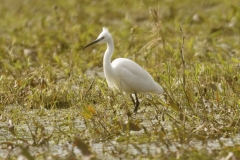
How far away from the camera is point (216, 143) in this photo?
174 inches

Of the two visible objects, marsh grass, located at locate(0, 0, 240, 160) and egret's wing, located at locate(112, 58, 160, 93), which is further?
egret's wing, located at locate(112, 58, 160, 93)

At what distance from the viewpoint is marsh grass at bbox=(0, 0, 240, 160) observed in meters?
4.36

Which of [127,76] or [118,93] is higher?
[127,76]

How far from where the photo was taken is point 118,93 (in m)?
5.84

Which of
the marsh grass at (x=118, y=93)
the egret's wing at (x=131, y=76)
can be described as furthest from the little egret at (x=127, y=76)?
the marsh grass at (x=118, y=93)

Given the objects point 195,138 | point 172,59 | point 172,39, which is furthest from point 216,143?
point 172,39

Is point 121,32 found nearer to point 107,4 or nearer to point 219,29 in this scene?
point 219,29

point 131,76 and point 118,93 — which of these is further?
point 131,76

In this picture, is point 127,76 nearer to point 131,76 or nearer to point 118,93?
point 131,76

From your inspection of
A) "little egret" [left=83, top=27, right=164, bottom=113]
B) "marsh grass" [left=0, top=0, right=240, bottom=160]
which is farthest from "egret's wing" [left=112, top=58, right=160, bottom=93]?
"marsh grass" [left=0, top=0, right=240, bottom=160]

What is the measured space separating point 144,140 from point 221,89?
5.41 feet

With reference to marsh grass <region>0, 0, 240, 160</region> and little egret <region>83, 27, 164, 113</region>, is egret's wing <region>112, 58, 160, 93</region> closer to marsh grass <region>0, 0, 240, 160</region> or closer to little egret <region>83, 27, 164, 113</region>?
little egret <region>83, 27, 164, 113</region>

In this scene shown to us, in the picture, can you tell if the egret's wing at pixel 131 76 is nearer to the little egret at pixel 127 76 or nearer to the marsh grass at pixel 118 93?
the little egret at pixel 127 76

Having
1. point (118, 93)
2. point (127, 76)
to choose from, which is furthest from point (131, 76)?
point (118, 93)
